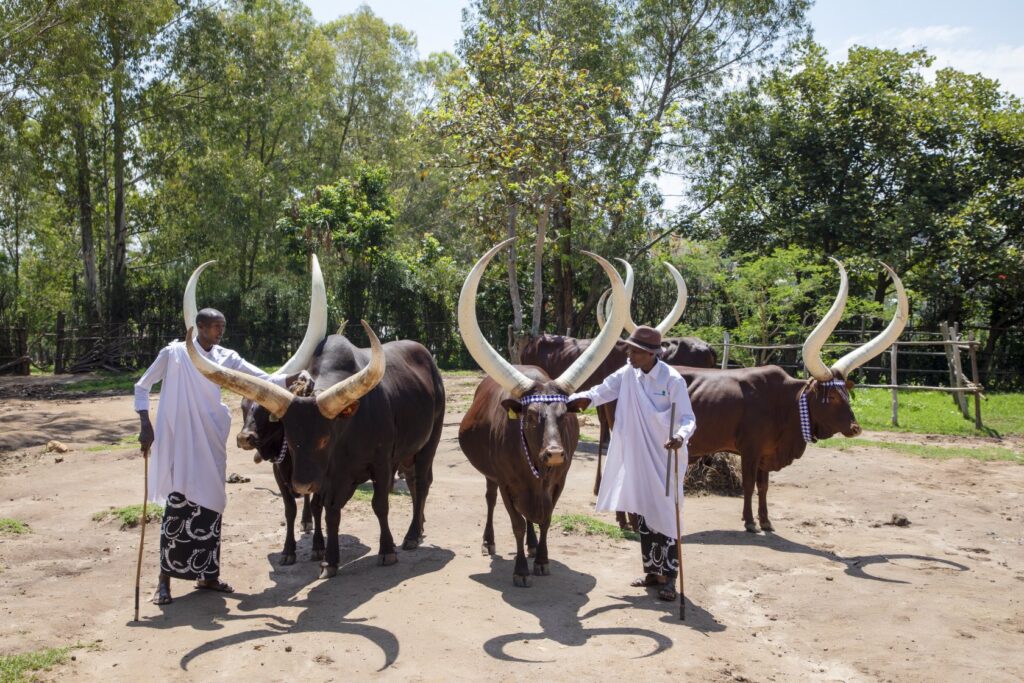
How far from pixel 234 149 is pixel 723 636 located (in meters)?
29.6

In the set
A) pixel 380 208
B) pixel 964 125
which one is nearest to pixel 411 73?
pixel 380 208

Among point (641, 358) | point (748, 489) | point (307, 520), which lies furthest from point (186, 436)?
point (748, 489)

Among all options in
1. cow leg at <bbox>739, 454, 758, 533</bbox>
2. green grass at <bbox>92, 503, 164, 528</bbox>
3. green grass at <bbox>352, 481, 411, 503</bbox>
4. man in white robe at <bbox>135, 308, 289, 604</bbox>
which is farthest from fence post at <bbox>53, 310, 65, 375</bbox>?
cow leg at <bbox>739, 454, 758, 533</bbox>

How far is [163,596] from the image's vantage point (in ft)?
19.1

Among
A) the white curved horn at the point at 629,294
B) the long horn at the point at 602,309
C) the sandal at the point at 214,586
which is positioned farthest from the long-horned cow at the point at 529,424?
the long horn at the point at 602,309

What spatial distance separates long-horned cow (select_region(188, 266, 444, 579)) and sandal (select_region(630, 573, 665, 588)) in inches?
74.9

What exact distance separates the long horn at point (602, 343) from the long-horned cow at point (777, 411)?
2.30m

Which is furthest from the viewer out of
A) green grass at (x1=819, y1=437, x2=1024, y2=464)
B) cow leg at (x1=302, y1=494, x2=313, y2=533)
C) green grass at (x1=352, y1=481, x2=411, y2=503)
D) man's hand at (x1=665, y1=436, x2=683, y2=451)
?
green grass at (x1=819, y1=437, x2=1024, y2=464)

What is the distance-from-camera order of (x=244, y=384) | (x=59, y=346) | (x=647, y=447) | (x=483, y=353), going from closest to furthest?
(x=244, y=384), (x=483, y=353), (x=647, y=447), (x=59, y=346)

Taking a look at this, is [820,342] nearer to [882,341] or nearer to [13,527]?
[882,341]

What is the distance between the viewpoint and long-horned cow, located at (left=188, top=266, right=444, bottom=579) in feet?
18.6

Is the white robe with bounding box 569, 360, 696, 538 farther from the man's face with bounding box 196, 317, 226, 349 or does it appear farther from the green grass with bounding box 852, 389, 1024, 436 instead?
the green grass with bounding box 852, 389, 1024, 436

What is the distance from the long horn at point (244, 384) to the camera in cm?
554

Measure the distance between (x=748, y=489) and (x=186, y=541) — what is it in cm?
510
